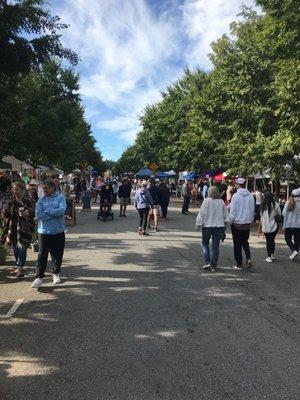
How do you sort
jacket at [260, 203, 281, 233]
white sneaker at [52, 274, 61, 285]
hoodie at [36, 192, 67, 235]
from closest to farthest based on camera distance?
hoodie at [36, 192, 67, 235]
white sneaker at [52, 274, 61, 285]
jacket at [260, 203, 281, 233]

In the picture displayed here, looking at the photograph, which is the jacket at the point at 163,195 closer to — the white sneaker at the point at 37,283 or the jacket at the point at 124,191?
the jacket at the point at 124,191

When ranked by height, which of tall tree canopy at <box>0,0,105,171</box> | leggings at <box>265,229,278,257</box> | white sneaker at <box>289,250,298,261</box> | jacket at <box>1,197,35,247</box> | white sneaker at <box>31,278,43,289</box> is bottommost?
white sneaker at <box>31,278,43,289</box>

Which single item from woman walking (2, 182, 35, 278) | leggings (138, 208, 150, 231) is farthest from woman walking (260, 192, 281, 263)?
leggings (138, 208, 150, 231)

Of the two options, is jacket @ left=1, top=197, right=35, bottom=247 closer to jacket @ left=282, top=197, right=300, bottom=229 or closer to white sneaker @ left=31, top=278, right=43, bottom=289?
white sneaker @ left=31, top=278, right=43, bottom=289

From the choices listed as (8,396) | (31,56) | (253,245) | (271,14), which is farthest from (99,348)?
(271,14)

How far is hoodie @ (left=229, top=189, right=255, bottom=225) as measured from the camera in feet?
32.4

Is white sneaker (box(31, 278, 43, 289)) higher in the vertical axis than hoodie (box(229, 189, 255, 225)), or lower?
lower

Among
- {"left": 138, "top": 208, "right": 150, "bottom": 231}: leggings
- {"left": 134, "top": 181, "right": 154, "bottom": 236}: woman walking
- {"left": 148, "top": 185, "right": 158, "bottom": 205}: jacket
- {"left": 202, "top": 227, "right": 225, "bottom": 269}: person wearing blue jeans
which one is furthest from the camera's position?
{"left": 148, "top": 185, "right": 158, "bottom": 205}: jacket

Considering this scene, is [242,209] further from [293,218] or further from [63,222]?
[63,222]

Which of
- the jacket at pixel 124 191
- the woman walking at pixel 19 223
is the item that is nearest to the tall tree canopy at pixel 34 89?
the woman walking at pixel 19 223

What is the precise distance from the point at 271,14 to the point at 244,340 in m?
10.7

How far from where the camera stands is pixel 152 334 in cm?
558

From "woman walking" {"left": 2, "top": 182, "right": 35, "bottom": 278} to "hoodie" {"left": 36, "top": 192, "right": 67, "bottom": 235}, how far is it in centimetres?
89

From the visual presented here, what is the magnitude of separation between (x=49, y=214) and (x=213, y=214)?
3374mm
